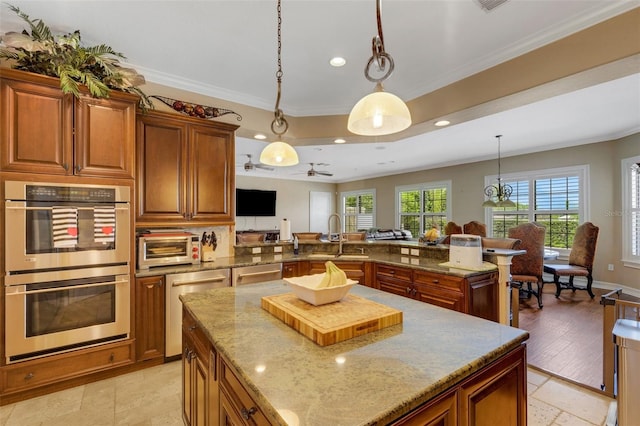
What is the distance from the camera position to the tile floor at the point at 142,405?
200 centimetres

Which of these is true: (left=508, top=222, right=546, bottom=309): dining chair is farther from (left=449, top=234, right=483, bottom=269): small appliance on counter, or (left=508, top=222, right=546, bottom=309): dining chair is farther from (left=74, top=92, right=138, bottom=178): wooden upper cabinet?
(left=74, top=92, right=138, bottom=178): wooden upper cabinet

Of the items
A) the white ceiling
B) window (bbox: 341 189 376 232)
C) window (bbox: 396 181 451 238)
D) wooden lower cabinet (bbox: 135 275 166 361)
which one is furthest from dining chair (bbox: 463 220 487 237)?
wooden lower cabinet (bbox: 135 275 166 361)

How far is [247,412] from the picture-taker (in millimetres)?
915

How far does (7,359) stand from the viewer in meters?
2.09

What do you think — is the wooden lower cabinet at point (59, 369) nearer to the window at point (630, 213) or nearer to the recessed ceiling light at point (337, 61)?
the recessed ceiling light at point (337, 61)

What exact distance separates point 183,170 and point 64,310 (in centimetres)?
155

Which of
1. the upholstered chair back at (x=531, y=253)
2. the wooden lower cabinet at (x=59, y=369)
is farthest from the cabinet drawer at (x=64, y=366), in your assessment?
the upholstered chair back at (x=531, y=253)

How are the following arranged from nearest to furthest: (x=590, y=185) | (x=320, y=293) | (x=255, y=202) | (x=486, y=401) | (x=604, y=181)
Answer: (x=486, y=401)
(x=320, y=293)
(x=604, y=181)
(x=590, y=185)
(x=255, y=202)

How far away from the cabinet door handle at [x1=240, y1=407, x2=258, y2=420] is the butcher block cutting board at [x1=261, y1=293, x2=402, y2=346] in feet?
1.00

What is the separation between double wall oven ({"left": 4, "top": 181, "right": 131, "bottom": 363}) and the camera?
210 centimetres

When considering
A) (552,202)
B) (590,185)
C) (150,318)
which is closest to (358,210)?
(552,202)

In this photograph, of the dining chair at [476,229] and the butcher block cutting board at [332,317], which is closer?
the butcher block cutting board at [332,317]

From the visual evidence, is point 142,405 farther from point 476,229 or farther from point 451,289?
point 476,229

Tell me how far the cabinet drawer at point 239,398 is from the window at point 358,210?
880 cm
